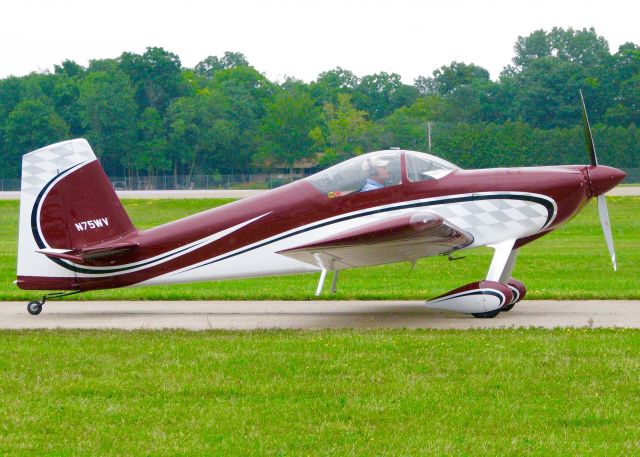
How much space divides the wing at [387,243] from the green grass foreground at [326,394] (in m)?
1.40

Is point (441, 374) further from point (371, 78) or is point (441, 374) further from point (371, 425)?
point (371, 78)

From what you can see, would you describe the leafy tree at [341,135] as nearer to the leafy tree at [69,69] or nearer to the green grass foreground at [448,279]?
the leafy tree at [69,69]

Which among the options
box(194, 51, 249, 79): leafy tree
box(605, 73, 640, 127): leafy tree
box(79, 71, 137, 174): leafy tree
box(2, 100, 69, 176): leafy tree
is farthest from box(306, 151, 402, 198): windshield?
box(194, 51, 249, 79): leafy tree

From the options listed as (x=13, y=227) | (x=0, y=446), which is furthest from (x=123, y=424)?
(x=13, y=227)

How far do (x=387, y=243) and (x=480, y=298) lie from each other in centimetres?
148

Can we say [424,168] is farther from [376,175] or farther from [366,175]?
[366,175]

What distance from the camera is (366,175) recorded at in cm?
1373

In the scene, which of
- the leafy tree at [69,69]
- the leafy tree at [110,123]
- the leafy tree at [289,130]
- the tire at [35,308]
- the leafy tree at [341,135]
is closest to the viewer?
the tire at [35,308]

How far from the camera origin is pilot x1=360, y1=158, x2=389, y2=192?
44.9 feet

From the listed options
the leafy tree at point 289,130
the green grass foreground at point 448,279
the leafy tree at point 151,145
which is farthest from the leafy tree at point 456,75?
the green grass foreground at point 448,279

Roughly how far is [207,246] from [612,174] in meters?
5.57

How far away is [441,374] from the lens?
30.2ft

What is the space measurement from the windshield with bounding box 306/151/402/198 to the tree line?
178 ft

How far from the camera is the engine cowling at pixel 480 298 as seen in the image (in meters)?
13.2
